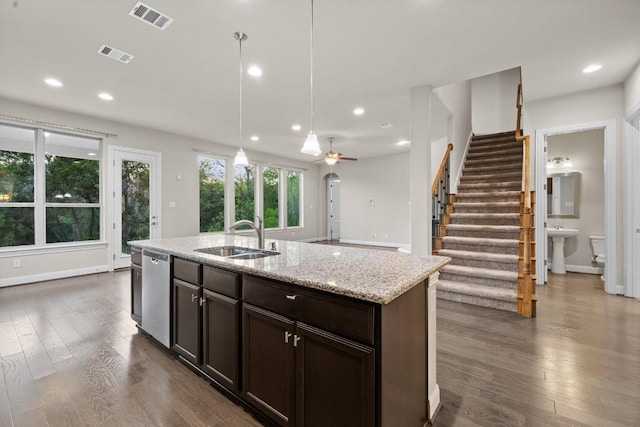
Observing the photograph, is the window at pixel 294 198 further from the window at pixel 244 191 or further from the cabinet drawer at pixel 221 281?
the cabinet drawer at pixel 221 281

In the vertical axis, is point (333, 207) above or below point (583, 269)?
above

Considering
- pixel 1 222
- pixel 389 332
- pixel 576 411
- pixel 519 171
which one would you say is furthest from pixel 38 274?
pixel 519 171

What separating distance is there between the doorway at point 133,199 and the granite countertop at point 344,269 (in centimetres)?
407

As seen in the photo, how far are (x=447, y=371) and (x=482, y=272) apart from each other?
2082mm

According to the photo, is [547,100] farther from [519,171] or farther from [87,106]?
[87,106]

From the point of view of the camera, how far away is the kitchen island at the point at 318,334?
1.24 meters

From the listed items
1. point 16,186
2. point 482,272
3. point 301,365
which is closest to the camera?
point 301,365

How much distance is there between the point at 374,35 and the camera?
2.82 meters

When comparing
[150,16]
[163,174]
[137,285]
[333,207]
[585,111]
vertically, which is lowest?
[137,285]

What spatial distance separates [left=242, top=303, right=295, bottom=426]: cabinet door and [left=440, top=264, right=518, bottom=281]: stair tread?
3.27 m

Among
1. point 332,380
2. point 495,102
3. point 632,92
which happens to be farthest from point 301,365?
point 495,102

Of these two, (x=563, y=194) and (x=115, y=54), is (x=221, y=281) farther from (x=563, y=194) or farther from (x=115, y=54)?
(x=563, y=194)

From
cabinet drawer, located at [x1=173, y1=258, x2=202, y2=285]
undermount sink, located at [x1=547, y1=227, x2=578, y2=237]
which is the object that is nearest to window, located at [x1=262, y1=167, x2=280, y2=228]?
cabinet drawer, located at [x1=173, y1=258, x2=202, y2=285]

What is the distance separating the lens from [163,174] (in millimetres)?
6250
